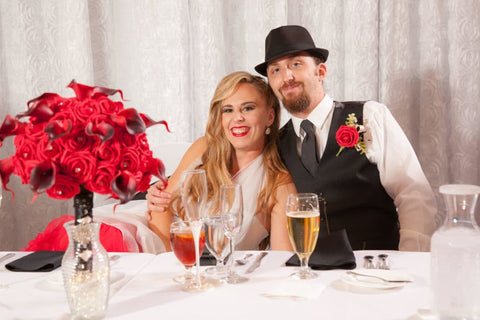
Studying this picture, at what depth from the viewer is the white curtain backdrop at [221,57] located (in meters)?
2.26

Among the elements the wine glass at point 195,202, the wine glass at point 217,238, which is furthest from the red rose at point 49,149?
the wine glass at point 217,238

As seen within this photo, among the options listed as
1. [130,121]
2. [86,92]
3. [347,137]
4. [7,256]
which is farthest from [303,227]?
[7,256]

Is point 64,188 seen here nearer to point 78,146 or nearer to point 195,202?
point 78,146

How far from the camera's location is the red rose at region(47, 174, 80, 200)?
2.99 ft

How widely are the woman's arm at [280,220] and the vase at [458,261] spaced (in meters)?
1.06

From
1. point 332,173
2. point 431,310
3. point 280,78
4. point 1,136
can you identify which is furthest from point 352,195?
point 1,136

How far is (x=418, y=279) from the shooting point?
3.47 ft

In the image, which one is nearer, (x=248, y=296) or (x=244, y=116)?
(x=248, y=296)

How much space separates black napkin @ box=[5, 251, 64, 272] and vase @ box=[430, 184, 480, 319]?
0.95 metres

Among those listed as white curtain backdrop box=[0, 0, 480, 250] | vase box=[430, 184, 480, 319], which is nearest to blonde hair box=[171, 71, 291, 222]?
white curtain backdrop box=[0, 0, 480, 250]

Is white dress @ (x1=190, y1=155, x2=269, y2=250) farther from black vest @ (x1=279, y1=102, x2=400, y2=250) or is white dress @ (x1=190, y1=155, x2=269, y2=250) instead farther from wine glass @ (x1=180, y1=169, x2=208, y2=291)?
wine glass @ (x1=180, y1=169, x2=208, y2=291)

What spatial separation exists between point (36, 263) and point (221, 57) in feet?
5.41

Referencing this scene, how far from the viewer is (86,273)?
A: 921 mm

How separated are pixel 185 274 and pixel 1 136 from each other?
0.52 meters
